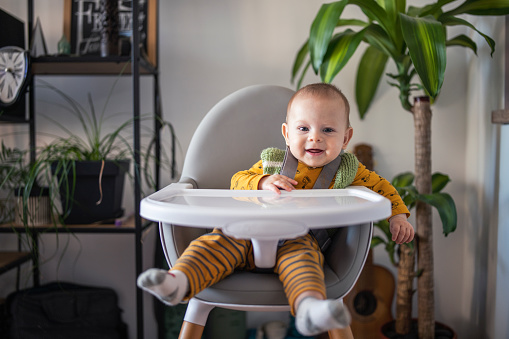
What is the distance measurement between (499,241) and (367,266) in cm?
45

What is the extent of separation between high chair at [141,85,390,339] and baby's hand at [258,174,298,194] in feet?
0.11

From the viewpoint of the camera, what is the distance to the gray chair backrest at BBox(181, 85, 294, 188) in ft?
3.95

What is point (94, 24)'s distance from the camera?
175cm

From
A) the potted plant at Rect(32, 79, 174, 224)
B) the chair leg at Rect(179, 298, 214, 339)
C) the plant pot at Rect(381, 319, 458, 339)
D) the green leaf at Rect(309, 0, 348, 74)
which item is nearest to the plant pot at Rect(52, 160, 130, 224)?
the potted plant at Rect(32, 79, 174, 224)

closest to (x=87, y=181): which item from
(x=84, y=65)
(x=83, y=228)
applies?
(x=83, y=228)

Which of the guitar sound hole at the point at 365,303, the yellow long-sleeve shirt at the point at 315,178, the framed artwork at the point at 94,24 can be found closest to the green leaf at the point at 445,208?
the yellow long-sleeve shirt at the point at 315,178

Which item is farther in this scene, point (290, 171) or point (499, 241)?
point (499, 241)

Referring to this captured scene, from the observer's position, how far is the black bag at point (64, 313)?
1571 mm

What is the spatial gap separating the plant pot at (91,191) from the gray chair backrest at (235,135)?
0.39 metres

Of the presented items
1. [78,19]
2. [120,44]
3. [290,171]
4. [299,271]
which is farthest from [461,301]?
[78,19]

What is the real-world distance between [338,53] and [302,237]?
637 millimetres

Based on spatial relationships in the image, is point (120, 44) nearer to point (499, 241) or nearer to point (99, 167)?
point (99, 167)

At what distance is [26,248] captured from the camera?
1.85 meters

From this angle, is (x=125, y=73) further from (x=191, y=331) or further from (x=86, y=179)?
(x=191, y=331)
